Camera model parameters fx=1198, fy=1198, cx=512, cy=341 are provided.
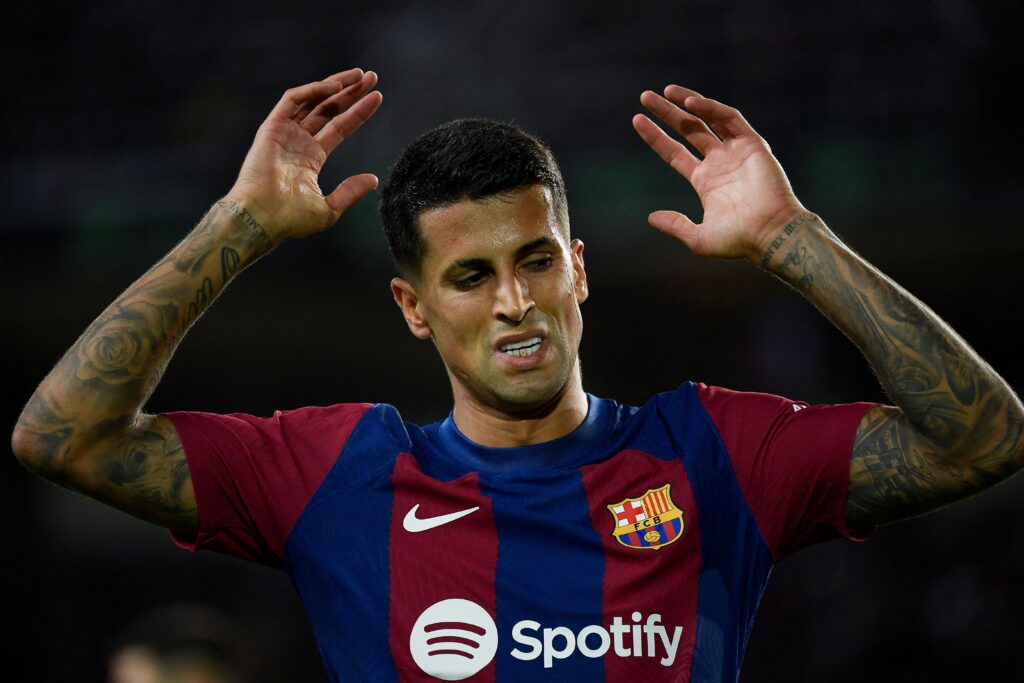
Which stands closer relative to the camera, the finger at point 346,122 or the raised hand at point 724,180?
Result: the raised hand at point 724,180

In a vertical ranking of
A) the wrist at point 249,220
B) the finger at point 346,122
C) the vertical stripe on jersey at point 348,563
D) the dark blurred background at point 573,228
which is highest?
the dark blurred background at point 573,228

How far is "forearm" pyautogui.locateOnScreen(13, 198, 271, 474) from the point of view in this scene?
7.56 ft

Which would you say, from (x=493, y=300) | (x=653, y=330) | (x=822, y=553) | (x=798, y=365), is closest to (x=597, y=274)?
(x=653, y=330)

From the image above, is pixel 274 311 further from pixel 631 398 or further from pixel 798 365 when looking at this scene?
pixel 798 365

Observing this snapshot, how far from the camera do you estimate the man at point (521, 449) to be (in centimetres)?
226

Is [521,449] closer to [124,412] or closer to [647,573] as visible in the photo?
[647,573]

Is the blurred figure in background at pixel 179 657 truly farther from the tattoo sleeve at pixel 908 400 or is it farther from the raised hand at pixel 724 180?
the tattoo sleeve at pixel 908 400

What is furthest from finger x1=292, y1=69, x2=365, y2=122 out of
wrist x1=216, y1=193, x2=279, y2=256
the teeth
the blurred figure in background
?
the blurred figure in background

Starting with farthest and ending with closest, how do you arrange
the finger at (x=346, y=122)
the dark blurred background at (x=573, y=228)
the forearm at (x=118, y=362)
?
the dark blurred background at (x=573, y=228) → the finger at (x=346, y=122) → the forearm at (x=118, y=362)

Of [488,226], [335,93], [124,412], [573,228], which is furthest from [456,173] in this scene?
[573,228]

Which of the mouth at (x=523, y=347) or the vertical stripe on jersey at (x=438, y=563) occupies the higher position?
the mouth at (x=523, y=347)

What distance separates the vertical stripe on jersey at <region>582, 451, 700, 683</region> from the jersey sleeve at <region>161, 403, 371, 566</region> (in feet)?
1.90

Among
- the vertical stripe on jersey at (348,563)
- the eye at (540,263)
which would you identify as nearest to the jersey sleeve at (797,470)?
the eye at (540,263)

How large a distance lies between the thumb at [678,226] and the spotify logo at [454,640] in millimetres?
848
